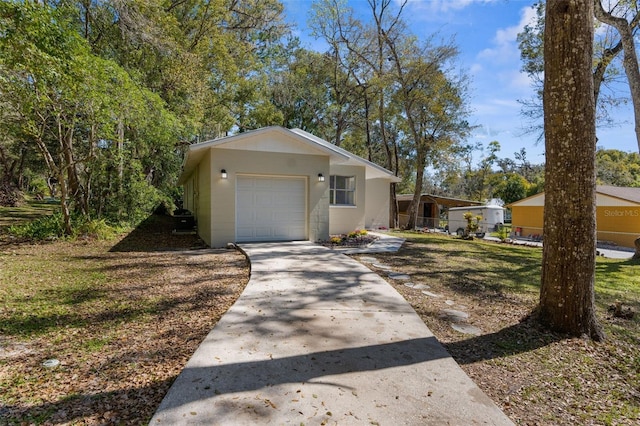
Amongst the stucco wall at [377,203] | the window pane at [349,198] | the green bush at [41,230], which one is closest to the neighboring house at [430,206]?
the stucco wall at [377,203]

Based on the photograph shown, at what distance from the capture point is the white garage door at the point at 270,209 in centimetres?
967

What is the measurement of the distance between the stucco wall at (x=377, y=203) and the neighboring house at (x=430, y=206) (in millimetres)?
11625

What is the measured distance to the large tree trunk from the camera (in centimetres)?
359

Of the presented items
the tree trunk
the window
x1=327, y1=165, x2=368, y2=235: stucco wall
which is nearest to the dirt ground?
x1=327, y1=165, x2=368, y2=235: stucco wall

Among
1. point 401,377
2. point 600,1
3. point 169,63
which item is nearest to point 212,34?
point 169,63

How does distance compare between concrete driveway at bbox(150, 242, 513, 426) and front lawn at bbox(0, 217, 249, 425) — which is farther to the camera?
front lawn at bbox(0, 217, 249, 425)

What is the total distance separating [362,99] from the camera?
23.5 m

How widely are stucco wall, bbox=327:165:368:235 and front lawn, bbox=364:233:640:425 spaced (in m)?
7.03

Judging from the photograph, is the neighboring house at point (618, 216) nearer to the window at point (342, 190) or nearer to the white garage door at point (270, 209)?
the window at point (342, 190)

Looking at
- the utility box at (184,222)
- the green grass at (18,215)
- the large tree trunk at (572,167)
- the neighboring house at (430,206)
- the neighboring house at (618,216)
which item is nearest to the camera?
the large tree trunk at (572,167)

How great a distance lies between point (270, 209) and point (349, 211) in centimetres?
431

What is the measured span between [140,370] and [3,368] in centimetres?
115

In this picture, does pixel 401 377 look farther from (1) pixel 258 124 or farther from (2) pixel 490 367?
(1) pixel 258 124

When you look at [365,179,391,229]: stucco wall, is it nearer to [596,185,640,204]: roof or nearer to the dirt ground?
the dirt ground
